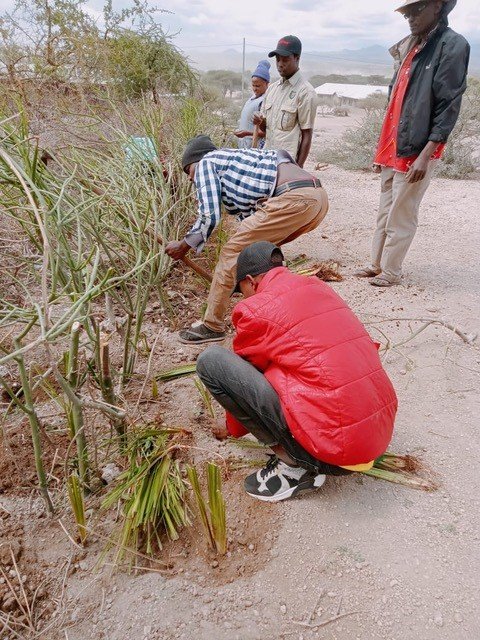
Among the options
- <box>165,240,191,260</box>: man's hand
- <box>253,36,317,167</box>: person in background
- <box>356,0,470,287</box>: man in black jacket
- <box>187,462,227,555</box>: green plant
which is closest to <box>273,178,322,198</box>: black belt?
<box>165,240,191,260</box>: man's hand

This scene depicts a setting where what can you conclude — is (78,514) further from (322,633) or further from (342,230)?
(342,230)

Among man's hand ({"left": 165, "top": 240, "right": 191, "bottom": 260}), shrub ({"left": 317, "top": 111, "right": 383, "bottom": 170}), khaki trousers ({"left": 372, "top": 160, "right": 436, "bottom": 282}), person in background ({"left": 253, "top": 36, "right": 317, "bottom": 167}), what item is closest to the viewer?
man's hand ({"left": 165, "top": 240, "right": 191, "bottom": 260})

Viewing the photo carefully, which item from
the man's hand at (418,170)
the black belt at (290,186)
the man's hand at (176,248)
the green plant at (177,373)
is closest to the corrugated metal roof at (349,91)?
the man's hand at (418,170)

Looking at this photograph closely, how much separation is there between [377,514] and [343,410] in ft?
1.52

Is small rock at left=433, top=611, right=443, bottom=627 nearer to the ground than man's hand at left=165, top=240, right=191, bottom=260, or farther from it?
nearer to the ground

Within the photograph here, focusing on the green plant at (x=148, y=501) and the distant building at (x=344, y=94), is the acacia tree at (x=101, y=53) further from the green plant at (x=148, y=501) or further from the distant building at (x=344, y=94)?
the distant building at (x=344, y=94)

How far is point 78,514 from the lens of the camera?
1425mm

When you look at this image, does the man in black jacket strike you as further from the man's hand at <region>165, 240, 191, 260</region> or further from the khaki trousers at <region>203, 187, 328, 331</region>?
the man's hand at <region>165, 240, 191, 260</region>

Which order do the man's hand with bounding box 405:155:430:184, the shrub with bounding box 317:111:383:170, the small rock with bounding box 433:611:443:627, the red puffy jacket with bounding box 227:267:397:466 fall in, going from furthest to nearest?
1. the shrub with bounding box 317:111:383:170
2. the man's hand with bounding box 405:155:430:184
3. the red puffy jacket with bounding box 227:267:397:466
4. the small rock with bounding box 433:611:443:627

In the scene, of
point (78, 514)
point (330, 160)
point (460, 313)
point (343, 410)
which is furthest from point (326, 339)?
point (330, 160)

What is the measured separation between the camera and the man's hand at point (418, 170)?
2643mm

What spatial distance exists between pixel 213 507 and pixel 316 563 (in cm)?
39

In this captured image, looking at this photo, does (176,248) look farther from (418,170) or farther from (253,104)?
(253,104)

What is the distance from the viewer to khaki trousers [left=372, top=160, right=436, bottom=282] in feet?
9.25
